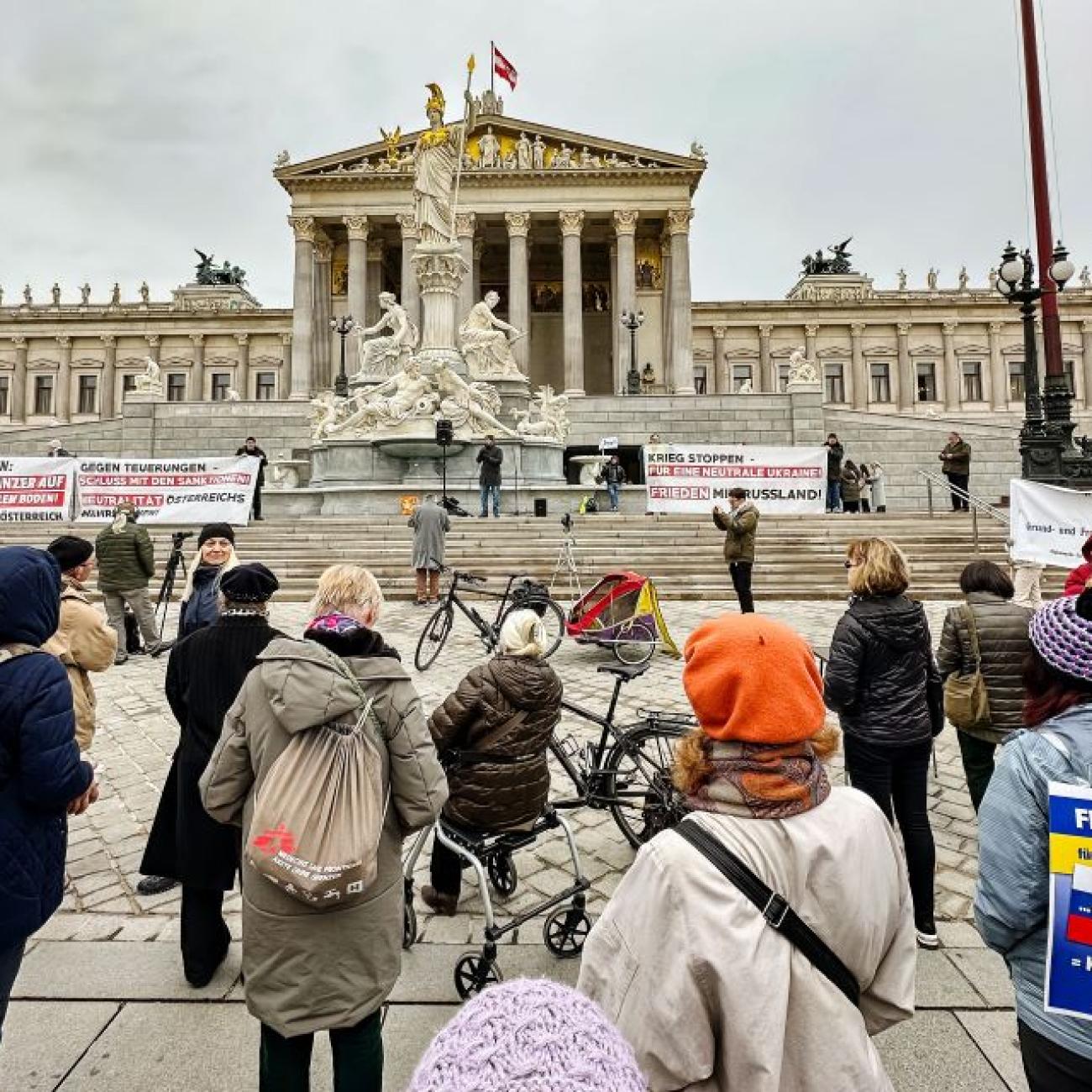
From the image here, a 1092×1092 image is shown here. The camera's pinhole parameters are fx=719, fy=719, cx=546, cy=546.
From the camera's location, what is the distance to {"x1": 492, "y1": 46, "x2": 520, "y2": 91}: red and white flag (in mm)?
35156

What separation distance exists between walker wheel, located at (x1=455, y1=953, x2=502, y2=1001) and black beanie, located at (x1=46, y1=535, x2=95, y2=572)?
3.52 meters

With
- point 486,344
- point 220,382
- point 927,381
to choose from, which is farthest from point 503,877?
point 927,381

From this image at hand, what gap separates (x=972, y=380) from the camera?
54.7 metres

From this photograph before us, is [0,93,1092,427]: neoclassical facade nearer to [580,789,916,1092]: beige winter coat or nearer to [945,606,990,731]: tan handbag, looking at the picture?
[945,606,990,731]: tan handbag

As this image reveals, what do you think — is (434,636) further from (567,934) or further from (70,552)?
(567,934)

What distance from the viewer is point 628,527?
642 inches

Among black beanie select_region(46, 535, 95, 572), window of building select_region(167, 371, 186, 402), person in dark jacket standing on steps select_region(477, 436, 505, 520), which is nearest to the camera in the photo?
black beanie select_region(46, 535, 95, 572)

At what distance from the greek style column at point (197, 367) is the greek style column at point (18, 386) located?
509 inches

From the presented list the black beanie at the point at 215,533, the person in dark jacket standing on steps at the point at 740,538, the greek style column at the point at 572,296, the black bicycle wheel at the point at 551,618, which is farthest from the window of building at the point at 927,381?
the black beanie at the point at 215,533

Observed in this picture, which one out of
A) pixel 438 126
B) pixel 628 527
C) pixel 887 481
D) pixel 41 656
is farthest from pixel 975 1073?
pixel 887 481

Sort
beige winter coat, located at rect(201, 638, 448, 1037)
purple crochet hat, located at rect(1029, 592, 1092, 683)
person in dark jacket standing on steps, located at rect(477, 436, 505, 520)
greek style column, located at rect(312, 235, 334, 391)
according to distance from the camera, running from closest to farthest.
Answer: purple crochet hat, located at rect(1029, 592, 1092, 683), beige winter coat, located at rect(201, 638, 448, 1037), person in dark jacket standing on steps, located at rect(477, 436, 505, 520), greek style column, located at rect(312, 235, 334, 391)

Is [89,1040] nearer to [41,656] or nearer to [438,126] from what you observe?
[41,656]

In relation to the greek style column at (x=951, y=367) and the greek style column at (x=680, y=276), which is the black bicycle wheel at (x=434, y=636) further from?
the greek style column at (x=951, y=367)

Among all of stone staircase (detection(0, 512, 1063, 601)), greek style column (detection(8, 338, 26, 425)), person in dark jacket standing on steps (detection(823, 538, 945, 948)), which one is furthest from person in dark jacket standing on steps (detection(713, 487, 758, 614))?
greek style column (detection(8, 338, 26, 425))
